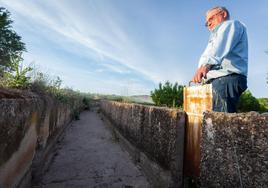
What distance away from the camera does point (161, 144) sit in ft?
9.59

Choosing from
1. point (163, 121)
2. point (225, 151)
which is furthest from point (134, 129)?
point (225, 151)

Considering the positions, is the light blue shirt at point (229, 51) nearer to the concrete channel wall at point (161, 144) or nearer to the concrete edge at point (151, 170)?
the concrete channel wall at point (161, 144)

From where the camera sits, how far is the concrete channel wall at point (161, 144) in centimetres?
251

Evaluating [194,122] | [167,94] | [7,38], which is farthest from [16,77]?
[7,38]

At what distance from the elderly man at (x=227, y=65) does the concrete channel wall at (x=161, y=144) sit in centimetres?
55

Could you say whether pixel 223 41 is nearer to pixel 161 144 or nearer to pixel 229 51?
pixel 229 51

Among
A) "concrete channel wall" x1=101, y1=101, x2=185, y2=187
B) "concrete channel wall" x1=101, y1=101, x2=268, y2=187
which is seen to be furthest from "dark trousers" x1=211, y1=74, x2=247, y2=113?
"concrete channel wall" x1=101, y1=101, x2=185, y2=187

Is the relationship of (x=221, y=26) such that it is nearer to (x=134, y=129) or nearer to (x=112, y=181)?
(x=112, y=181)

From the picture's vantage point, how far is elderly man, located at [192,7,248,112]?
215cm

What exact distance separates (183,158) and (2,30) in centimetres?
2605

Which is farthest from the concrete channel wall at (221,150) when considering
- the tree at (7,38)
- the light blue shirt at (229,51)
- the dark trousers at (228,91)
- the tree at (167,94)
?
the tree at (7,38)

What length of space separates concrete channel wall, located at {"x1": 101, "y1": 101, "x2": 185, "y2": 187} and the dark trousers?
0.52m

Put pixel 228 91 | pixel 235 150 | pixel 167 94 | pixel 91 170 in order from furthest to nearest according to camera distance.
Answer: pixel 167 94 → pixel 91 170 → pixel 228 91 → pixel 235 150

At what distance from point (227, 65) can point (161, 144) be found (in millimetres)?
1346
